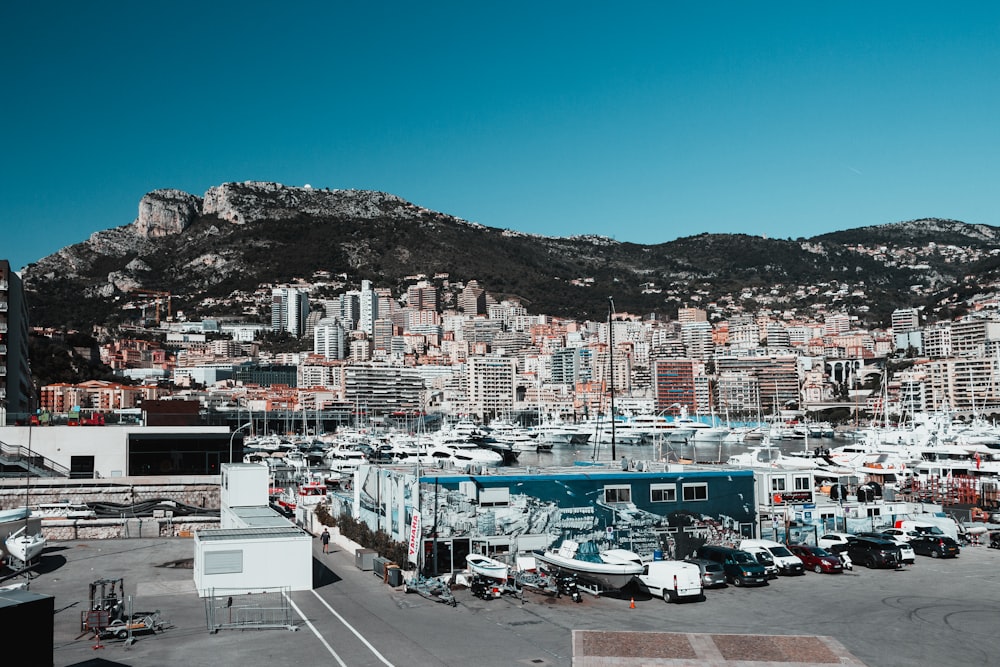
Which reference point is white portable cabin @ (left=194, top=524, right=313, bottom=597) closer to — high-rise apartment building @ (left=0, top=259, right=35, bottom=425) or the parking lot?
the parking lot

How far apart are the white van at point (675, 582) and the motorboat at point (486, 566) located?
2949 mm

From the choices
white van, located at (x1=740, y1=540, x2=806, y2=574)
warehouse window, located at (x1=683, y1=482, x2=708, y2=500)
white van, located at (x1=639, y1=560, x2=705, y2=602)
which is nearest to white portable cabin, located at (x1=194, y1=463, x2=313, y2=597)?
white van, located at (x1=639, y1=560, x2=705, y2=602)

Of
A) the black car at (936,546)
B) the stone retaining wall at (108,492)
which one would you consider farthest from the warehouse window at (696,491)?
the stone retaining wall at (108,492)

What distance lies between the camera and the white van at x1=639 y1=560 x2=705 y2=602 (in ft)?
61.6

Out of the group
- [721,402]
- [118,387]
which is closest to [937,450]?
[118,387]

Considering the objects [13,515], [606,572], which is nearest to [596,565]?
[606,572]

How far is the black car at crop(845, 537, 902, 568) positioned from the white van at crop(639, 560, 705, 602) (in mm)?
6170

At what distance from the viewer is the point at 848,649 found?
49.6 feet

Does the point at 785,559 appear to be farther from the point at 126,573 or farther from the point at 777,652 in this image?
the point at 126,573

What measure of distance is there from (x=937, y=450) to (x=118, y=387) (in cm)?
8833

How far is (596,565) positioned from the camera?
19578 millimetres

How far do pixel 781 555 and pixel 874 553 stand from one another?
2.58 metres

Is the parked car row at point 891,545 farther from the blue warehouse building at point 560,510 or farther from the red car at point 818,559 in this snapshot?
the blue warehouse building at point 560,510

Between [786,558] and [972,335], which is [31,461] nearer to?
[786,558]
